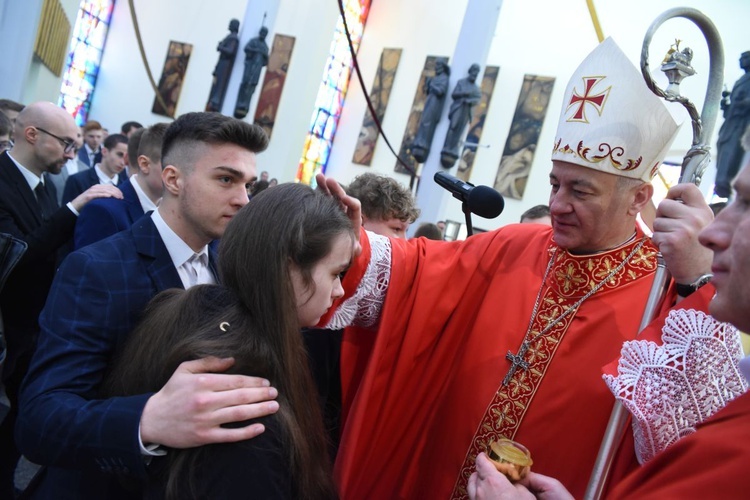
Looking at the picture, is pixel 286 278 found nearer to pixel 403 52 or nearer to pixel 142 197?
pixel 142 197

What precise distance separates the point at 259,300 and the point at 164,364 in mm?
221

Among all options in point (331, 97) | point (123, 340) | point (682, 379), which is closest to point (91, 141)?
point (123, 340)

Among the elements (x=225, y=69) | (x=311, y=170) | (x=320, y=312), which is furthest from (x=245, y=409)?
(x=311, y=170)

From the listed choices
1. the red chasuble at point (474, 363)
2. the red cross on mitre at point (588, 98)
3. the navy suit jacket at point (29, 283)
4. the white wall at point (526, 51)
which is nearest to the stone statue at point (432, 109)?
the white wall at point (526, 51)

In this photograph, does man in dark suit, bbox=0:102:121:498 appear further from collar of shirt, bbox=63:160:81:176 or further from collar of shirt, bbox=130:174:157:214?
collar of shirt, bbox=63:160:81:176

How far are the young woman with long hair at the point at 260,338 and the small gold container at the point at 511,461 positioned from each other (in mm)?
348

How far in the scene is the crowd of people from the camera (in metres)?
1.12

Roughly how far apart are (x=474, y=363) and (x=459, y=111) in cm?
751

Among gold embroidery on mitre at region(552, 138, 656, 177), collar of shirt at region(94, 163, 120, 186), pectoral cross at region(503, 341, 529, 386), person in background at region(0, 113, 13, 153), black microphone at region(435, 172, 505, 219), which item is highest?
gold embroidery on mitre at region(552, 138, 656, 177)

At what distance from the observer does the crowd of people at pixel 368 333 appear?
112 centimetres

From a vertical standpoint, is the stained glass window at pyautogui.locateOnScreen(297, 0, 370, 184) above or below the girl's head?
above

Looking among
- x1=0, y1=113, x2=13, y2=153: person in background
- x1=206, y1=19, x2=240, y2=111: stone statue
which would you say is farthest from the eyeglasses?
x1=206, y1=19, x2=240, y2=111: stone statue

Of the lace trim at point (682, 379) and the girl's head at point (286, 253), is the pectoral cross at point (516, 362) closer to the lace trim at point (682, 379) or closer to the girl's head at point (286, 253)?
the lace trim at point (682, 379)

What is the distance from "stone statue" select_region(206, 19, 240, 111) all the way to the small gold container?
35.3 feet
